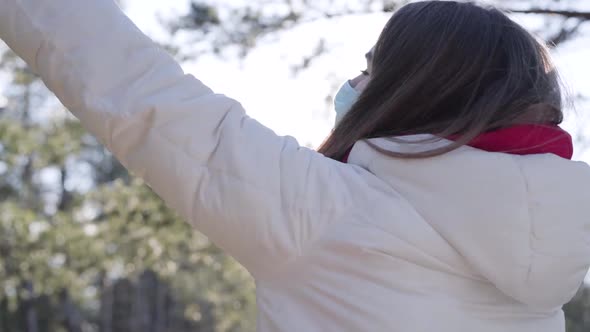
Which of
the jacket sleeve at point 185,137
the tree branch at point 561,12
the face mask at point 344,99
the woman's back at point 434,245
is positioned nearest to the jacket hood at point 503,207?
the woman's back at point 434,245

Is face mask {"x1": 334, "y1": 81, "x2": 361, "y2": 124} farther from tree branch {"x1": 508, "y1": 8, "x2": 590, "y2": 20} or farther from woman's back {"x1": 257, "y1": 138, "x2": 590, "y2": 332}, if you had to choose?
tree branch {"x1": 508, "y1": 8, "x2": 590, "y2": 20}

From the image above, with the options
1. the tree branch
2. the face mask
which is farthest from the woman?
the tree branch

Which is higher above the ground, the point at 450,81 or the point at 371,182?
the point at 450,81

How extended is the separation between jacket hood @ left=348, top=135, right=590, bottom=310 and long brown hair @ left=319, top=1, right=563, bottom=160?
2.9 inches

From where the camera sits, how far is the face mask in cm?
170

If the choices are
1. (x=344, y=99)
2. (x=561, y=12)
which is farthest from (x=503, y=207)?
(x=561, y=12)

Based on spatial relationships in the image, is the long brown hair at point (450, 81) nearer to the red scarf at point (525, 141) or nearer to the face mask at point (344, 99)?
the red scarf at point (525, 141)

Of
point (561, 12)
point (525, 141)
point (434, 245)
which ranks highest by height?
point (525, 141)

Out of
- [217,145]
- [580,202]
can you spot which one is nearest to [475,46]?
[580,202]

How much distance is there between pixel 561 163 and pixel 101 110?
0.65 metres

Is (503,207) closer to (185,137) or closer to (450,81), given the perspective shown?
(450,81)

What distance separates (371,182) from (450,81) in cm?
22

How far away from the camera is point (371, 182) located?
1.38 meters

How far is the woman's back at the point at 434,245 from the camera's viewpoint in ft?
4.44
